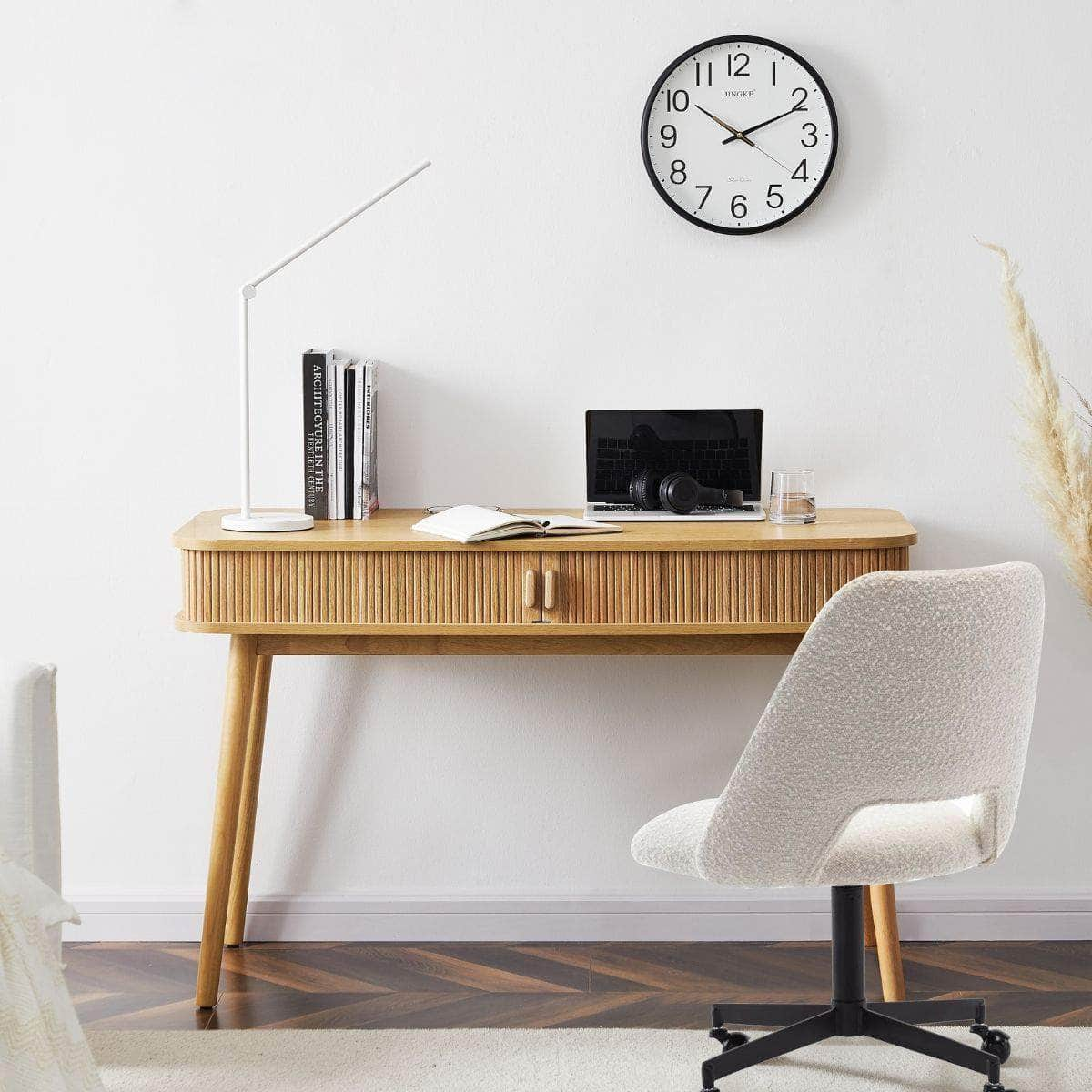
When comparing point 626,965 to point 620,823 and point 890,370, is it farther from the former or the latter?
point 890,370

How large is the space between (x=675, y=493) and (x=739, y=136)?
2.30 feet

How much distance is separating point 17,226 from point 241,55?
21.1 inches

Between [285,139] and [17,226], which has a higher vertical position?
[285,139]

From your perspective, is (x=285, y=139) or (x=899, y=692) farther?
(x=285, y=139)

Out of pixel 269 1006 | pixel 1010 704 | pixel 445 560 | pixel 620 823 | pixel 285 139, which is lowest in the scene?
pixel 269 1006

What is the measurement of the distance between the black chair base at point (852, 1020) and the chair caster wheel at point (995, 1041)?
23mm

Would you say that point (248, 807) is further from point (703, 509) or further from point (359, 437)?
point (703, 509)

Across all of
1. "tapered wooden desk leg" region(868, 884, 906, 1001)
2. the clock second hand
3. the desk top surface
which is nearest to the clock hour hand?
→ the clock second hand

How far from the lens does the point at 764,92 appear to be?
2.43m

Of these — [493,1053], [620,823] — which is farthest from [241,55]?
[493,1053]

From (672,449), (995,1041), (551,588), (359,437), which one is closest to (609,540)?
(551,588)

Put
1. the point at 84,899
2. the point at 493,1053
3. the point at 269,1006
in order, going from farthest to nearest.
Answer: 1. the point at 84,899
2. the point at 269,1006
3. the point at 493,1053

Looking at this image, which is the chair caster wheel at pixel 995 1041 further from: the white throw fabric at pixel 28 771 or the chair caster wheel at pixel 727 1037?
the white throw fabric at pixel 28 771

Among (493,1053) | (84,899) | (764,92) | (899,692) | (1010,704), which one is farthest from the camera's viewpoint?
(84,899)
